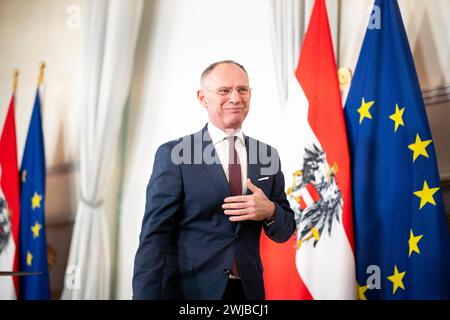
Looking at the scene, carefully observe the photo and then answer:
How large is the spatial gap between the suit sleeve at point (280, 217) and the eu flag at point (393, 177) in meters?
Answer: 0.38

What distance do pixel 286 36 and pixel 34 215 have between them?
212 cm

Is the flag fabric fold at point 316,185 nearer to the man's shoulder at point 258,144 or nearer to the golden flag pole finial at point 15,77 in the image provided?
the man's shoulder at point 258,144

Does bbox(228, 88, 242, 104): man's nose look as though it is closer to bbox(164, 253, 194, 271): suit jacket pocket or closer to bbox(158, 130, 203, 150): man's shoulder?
bbox(158, 130, 203, 150): man's shoulder

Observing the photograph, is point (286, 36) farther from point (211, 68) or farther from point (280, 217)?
point (280, 217)

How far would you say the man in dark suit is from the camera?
3186 millimetres

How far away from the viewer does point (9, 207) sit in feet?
13.9

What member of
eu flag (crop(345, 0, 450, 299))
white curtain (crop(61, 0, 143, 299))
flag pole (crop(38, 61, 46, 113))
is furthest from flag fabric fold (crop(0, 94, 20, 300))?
eu flag (crop(345, 0, 450, 299))

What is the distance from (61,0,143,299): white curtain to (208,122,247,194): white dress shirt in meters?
0.78

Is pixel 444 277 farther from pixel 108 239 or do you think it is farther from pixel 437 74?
pixel 108 239

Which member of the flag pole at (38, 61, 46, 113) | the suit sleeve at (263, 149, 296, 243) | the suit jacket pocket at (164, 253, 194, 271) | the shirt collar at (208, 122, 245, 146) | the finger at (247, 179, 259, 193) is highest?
the flag pole at (38, 61, 46, 113)

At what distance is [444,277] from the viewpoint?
123 inches

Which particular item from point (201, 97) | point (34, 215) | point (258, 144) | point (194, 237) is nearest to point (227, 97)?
point (201, 97)
